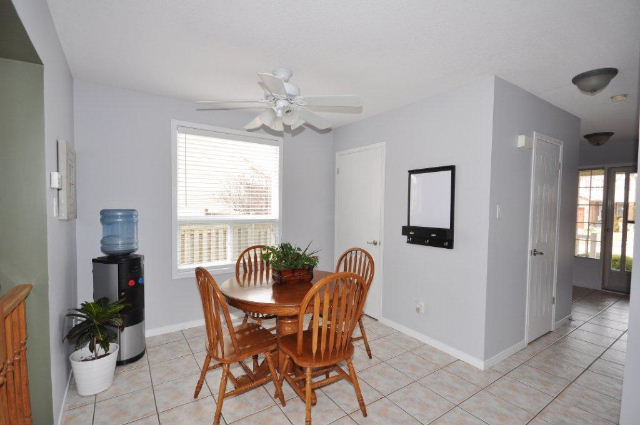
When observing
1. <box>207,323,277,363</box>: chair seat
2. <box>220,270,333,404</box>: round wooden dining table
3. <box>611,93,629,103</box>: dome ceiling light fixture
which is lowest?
Answer: <box>207,323,277,363</box>: chair seat

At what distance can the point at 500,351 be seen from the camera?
2.82m

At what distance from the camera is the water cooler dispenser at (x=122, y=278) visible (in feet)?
8.36

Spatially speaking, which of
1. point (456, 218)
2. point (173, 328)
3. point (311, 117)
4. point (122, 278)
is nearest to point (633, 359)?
point (456, 218)

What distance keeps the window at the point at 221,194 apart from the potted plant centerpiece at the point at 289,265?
1317 mm

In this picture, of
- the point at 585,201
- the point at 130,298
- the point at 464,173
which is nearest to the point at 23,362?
the point at 130,298

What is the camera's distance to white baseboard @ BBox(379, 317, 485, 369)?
271 centimetres

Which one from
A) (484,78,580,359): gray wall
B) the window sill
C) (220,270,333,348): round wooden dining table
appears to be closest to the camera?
(220,270,333,348): round wooden dining table

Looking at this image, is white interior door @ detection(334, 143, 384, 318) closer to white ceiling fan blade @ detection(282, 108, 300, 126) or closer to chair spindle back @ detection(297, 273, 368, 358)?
white ceiling fan blade @ detection(282, 108, 300, 126)

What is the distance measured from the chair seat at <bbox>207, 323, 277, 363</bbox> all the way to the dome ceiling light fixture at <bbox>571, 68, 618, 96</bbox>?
10.5 feet

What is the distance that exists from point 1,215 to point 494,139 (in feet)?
11.0

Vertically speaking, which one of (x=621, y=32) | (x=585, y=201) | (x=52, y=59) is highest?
(x=621, y=32)

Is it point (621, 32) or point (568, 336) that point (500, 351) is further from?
point (621, 32)

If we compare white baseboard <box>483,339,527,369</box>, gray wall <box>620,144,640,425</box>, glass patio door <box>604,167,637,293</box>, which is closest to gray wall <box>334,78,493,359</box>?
white baseboard <box>483,339,527,369</box>

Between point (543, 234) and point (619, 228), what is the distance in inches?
125
